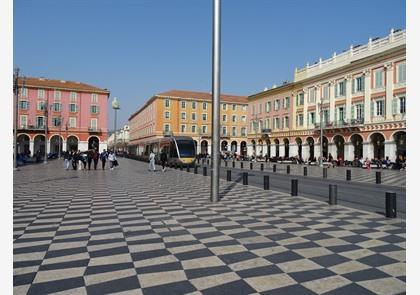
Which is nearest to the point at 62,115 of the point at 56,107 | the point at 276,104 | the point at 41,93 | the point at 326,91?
the point at 56,107

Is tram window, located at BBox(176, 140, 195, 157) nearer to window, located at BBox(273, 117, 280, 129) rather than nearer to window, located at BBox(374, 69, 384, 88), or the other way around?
window, located at BBox(374, 69, 384, 88)

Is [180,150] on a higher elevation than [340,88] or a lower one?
lower

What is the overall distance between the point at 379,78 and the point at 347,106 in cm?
600

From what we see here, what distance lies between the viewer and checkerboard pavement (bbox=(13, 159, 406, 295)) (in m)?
4.50

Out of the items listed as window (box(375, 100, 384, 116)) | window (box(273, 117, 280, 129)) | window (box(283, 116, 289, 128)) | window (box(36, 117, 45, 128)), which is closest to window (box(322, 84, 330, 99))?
window (box(375, 100, 384, 116))

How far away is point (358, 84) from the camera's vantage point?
43.4m

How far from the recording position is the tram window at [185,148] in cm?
3375

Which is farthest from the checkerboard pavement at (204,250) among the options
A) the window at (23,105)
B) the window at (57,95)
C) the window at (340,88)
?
the window at (57,95)

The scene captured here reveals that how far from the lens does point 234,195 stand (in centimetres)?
1370

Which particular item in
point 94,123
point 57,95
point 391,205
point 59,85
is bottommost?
point 391,205

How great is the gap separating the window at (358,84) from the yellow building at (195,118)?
39.4 meters

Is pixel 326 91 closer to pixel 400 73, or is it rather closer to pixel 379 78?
pixel 379 78

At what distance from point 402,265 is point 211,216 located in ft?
16.0
